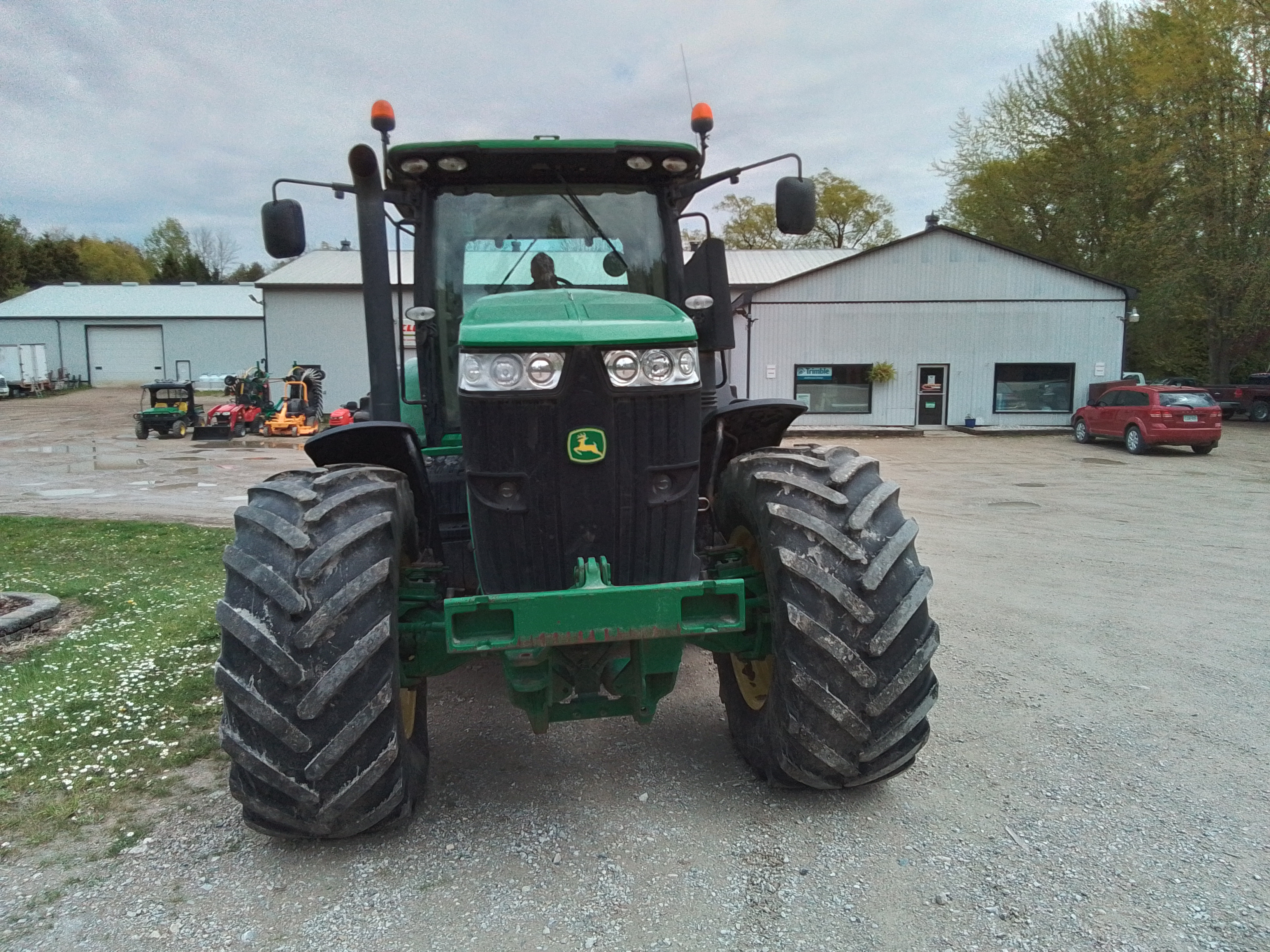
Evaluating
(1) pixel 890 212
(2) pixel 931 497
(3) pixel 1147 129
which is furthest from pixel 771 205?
(2) pixel 931 497

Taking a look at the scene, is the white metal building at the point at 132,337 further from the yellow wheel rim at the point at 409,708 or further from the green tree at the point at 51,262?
the yellow wheel rim at the point at 409,708

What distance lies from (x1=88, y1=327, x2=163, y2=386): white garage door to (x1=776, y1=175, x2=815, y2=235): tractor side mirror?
50.7 metres

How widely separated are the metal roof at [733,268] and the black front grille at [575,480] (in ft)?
83.9

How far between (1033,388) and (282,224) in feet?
87.0

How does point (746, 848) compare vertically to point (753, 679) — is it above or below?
below

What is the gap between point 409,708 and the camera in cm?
364

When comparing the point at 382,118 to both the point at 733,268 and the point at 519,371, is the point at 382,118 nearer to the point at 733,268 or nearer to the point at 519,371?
the point at 519,371

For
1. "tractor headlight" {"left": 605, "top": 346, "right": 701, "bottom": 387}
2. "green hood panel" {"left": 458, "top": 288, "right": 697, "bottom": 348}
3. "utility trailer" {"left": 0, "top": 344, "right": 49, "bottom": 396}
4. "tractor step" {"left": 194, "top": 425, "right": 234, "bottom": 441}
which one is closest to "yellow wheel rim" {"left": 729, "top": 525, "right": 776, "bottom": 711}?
"tractor headlight" {"left": 605, "top": 346, "right": 701, "bottom": 387}

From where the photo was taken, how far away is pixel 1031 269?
25906mm

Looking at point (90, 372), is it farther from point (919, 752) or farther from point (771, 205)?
point (919, 752)

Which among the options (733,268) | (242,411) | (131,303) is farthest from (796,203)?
(131,303)

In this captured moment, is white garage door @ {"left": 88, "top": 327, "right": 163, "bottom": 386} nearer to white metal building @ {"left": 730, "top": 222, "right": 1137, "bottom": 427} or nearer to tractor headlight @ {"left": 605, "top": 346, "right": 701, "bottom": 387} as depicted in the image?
white metal building @ {"left": 730, "top": 222, "right": 1137, "bottom": 427}

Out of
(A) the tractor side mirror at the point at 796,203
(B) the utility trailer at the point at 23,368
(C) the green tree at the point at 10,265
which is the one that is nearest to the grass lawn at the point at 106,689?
(A) the tractor side mirror at the point at 796,203

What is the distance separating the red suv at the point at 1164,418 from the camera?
63.2ft
